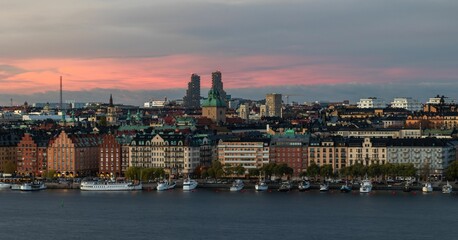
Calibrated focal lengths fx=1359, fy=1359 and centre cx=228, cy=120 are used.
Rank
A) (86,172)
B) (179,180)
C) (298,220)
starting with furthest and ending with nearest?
(86,172) < (179,180) < (298,220)

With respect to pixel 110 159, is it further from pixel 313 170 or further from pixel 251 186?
pixel 313 170

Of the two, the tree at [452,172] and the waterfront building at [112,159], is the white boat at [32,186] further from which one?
the tree at [452,172]

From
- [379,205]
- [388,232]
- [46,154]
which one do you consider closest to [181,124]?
[46,154]

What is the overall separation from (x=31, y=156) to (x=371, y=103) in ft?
230

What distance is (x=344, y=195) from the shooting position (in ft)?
169

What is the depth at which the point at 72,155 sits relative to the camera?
6328 centimetres

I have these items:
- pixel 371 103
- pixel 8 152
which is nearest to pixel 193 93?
pixel 371 103

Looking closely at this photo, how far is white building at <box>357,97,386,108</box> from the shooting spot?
427ft

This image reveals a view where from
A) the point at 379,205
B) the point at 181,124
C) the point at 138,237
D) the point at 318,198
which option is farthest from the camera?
the point at 181,124

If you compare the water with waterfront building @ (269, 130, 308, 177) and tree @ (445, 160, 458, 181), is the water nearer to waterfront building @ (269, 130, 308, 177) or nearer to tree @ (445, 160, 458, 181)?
tree @ (445, 160, 458, 181)

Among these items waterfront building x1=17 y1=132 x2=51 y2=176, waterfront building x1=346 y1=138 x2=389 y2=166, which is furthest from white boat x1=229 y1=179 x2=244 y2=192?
waterfront building x1=17 y1=132 x2=51 y2=176

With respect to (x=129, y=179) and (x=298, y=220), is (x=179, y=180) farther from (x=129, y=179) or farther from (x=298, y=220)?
(x=298, y=220)

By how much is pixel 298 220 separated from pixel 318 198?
8.27 metres

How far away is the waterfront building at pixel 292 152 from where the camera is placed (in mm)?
61062
